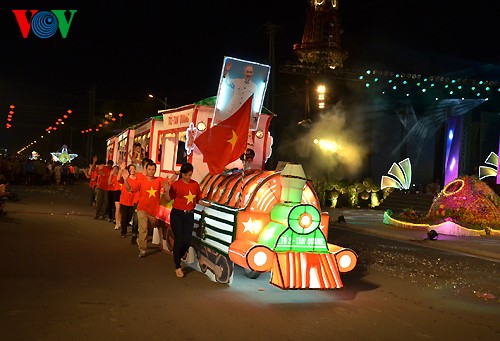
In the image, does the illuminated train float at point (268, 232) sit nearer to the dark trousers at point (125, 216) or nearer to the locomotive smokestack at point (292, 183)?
the locomotive smokestack at point (292, 183)

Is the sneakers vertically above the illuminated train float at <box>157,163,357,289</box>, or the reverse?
the illuminated train float at <box>157,163,357,289</box>

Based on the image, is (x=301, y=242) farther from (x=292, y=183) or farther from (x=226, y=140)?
(x=226, y=140)

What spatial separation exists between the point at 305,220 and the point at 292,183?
2.11 ft

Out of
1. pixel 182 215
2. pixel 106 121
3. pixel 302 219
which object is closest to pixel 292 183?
pixel 302 219

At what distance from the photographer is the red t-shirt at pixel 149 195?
10.4 metres

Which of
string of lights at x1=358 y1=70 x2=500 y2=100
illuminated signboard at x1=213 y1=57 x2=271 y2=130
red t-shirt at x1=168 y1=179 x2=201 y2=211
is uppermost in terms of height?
string of lights at x1=358 y1=70 x2=500 y2=100

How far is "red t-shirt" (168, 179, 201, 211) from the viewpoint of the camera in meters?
8.54

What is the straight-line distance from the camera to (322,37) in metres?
22.8

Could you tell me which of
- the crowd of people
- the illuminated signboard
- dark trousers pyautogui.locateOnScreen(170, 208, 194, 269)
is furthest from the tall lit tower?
dark trousers pyautogui.locateOnScreen(170, 208, 194, 269)

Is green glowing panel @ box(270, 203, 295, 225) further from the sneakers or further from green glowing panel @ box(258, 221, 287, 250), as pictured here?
the sneakers

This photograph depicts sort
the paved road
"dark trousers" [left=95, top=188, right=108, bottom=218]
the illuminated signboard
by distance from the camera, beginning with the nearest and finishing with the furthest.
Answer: the paved road
the illuminated signboard
"dark trousers" [left=95, top=188, right=108, bottom=218]

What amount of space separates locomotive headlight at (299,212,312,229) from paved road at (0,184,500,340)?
1023mm

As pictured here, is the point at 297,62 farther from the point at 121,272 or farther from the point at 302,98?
the point at 121,272

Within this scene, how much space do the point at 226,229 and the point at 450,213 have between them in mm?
13014
